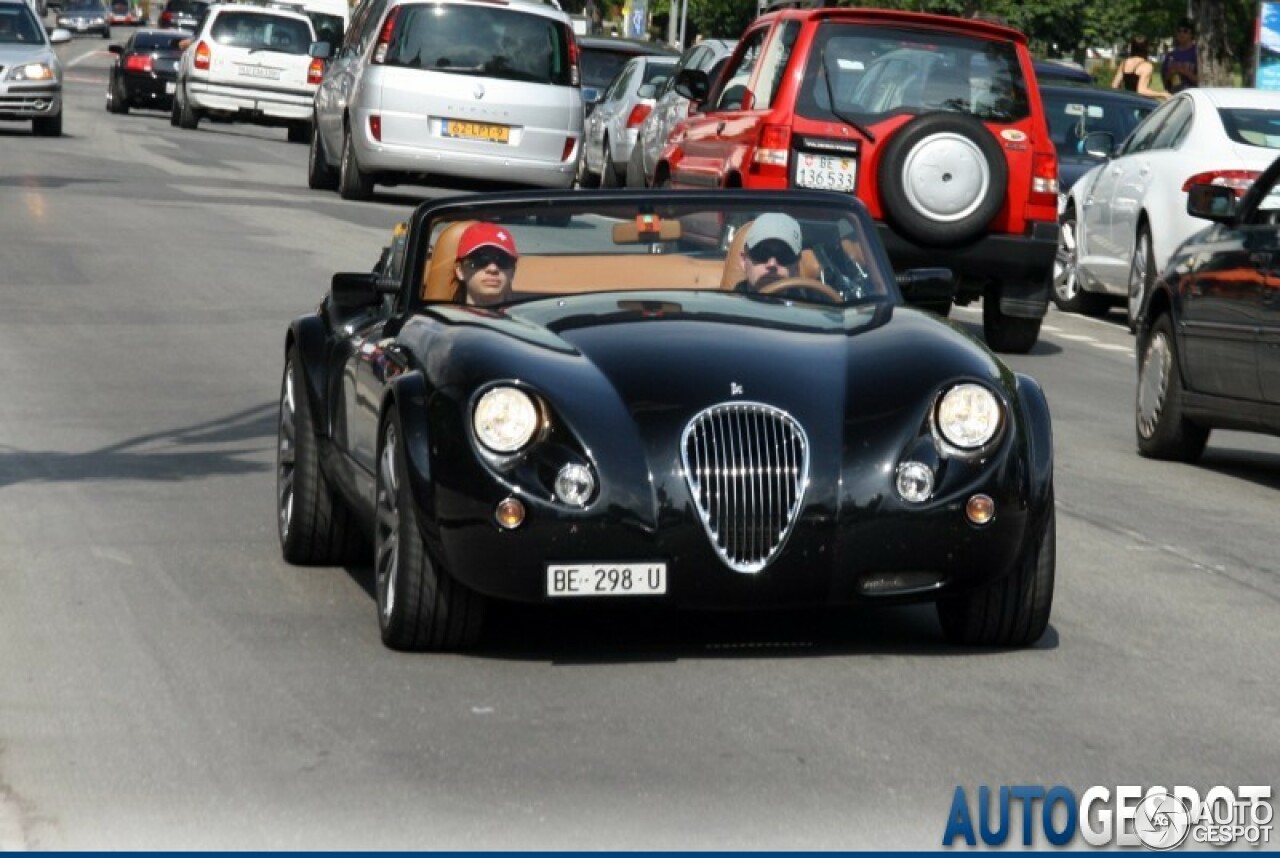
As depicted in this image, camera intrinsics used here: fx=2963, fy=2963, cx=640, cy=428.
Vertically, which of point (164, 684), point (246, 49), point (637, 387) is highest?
point (637, 387)

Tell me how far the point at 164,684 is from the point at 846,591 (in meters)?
1.72

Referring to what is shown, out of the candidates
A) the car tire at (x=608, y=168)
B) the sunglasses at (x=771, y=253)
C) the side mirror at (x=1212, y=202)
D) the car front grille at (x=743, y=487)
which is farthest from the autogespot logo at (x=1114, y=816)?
the car tire at (x=608, y=168)

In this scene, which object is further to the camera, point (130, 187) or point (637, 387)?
point (130, 187)

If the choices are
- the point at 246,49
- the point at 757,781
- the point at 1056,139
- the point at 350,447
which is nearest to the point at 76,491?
the point at 350,447

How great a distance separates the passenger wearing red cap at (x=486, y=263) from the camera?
28.3 feet

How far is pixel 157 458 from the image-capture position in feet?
38.6

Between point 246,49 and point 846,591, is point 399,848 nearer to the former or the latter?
point 846,591

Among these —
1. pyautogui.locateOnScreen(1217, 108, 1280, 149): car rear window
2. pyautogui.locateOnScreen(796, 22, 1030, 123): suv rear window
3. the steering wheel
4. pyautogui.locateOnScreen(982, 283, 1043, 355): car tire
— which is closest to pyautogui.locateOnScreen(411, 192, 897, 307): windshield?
the steering wheel

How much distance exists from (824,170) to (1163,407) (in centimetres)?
430

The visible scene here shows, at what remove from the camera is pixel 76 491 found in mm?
10805

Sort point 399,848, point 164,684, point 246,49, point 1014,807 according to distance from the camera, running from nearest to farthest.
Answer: point 399,848 < point 1014,807 < point 164,684 < point 246,49

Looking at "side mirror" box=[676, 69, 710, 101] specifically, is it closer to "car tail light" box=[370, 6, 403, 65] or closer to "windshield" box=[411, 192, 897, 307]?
"car tail light" box=[370, 6, 403, 65]

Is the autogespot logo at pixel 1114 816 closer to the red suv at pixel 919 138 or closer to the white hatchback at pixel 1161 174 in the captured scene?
the red suv at pixel 919 138

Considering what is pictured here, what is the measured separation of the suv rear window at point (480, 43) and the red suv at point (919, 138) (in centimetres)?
973
